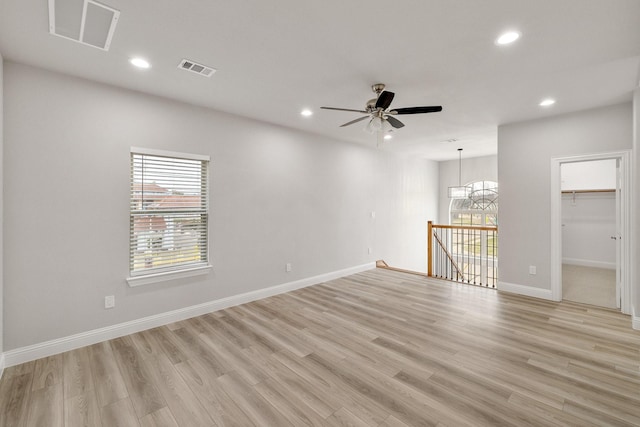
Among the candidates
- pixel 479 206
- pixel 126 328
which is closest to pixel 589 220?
pixel 479 206

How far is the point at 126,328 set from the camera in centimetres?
322

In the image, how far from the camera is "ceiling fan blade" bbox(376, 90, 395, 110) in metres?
2.80

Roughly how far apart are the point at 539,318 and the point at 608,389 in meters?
1.50

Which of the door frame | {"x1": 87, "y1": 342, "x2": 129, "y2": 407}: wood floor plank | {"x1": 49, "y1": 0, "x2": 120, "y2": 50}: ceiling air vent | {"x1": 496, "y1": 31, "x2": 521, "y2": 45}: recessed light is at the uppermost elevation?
{"x1": 496, "y1": 31, "x2": 521, "y2": 45}: recessed light

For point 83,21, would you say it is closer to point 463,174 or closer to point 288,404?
point 288,404

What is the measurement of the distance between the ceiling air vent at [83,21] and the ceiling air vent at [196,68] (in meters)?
0.58

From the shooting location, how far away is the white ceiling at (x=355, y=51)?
2.00 meters

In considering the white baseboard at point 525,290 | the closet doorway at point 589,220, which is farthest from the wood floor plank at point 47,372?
the closet doorway at point 589,220

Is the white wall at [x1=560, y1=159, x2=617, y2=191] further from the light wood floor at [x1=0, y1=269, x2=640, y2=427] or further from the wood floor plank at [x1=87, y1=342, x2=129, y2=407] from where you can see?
the wood floor plank at [x1=87, y1=342, x2=129, y2=407]

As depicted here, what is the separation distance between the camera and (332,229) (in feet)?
18.5

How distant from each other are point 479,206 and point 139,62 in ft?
26.7

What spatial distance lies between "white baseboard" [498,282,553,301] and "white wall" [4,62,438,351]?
3.00 m

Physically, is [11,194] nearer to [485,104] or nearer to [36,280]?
[36,280]

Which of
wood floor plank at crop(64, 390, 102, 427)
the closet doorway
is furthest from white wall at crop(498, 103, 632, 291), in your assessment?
wood floor plank at crop(64, 390, 102, 427)
